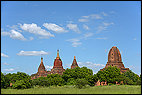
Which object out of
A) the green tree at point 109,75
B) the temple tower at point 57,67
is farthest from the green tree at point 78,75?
the temple tower at point 57,67

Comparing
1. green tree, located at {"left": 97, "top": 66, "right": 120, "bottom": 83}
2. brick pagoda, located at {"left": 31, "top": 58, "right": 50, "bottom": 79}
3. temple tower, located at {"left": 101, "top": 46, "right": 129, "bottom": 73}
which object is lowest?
green tree, located at {"left": 97, "top": 66, "right": 120, "bottom": 83}

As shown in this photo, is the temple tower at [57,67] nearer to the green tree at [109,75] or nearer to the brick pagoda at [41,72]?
the brick pagoda at [41,72]

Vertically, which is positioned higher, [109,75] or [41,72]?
[41,72]

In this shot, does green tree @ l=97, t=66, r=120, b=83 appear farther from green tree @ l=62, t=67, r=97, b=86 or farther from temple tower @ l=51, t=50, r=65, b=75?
temple tower @ l=51, t=50, r=65, b=75

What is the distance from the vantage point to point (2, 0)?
28.2 meters

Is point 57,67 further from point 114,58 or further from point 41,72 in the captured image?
point 114,58

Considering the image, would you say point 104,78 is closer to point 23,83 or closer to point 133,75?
point 133,75

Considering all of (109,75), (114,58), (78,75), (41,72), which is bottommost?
(109,75)

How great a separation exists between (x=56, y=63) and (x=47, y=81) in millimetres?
44191

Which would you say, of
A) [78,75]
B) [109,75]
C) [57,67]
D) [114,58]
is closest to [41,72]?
[57,67]

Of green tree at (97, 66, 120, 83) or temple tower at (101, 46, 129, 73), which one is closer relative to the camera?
green tree at (97, 66, 120, 83)

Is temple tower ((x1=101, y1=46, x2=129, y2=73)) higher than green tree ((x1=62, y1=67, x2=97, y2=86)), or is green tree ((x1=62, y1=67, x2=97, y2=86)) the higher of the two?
temple tower ((x1=101, y1=46, x2=129, y2=73))

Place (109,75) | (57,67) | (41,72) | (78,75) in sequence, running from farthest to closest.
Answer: (41,72), (57,67), (78,75), (109,75)

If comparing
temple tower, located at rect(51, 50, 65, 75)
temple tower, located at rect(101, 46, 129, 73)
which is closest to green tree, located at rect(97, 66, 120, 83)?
temple tower, located at rect(101, 46, 129, 73)
